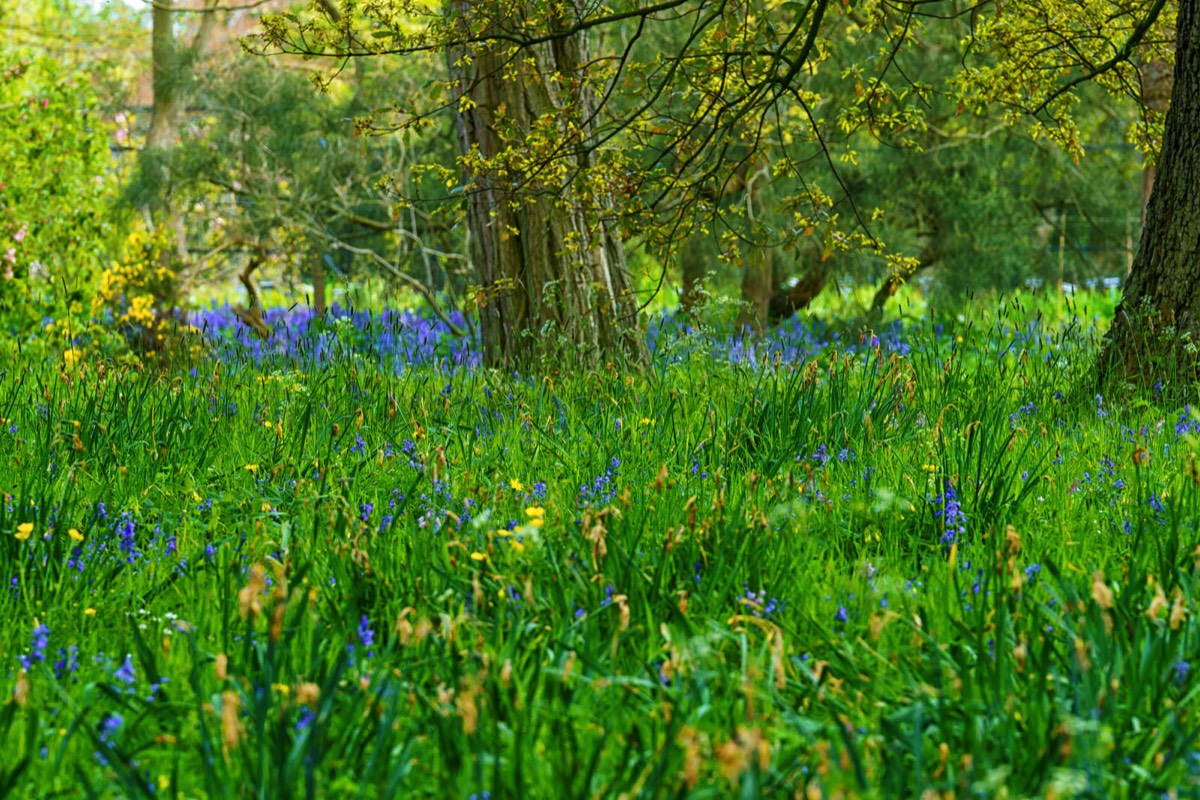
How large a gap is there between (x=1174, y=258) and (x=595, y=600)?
3.81 m

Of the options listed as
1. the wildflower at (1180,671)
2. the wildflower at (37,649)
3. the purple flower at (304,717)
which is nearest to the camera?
the purple flower at (304,717)

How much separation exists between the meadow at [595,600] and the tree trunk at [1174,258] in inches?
21.1

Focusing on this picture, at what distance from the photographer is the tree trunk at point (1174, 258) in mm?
5113

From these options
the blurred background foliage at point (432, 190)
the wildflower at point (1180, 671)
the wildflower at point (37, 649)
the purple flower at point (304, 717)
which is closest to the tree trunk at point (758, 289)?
the blurred background foliage at point (432, 190)

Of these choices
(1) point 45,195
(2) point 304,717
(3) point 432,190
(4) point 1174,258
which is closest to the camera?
(2) point 304,717

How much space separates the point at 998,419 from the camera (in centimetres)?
403

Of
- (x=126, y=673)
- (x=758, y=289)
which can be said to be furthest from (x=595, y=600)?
(x=758, y=289)

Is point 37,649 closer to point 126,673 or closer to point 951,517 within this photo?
point 126,673

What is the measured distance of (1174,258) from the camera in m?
5.21

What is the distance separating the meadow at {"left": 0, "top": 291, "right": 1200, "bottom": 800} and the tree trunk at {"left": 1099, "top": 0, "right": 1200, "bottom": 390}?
54cm

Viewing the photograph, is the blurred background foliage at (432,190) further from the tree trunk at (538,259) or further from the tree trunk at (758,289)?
the tree trunk at (538,259)

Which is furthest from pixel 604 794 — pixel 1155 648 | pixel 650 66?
pixel 650 66

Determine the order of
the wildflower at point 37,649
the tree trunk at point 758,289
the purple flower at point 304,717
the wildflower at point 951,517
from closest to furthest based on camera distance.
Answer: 1. the purple flower at point 304,717
2. the wildflower at point 37,649
3. the wildflower at point 951,517
4. the tree trunk at point 758,289

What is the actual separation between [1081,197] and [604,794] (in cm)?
1389
